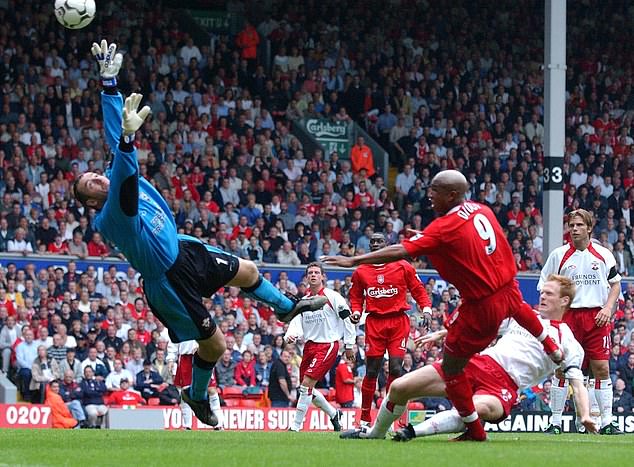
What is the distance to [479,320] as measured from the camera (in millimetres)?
10297

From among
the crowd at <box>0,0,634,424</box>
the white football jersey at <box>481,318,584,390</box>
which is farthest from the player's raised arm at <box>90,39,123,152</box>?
the crowd at <box>0,0,634,424</box>

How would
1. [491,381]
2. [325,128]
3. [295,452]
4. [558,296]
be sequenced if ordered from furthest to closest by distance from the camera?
[325,128] → [558,296] → [491,381] → [295,452]

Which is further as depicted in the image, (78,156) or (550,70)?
(78,156)

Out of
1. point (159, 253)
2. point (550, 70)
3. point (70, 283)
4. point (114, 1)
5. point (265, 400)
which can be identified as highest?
point (114, 1)

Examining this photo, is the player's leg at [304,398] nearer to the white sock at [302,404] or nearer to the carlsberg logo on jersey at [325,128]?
the white sock at [302,404]

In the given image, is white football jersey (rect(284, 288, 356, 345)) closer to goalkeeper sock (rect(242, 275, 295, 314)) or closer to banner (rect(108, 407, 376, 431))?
banner (rect(108, 407, 376, 431))

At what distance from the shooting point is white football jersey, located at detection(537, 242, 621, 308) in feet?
49.4

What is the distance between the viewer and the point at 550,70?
2228 centimetres

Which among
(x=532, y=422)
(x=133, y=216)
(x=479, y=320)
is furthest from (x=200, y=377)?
(x=532, y=422)

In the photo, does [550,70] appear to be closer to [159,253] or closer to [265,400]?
[265,400]

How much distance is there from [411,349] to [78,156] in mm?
7386

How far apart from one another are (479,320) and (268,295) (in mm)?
1989

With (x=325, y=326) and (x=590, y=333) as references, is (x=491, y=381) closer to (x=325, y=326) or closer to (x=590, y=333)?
(x=590, y=333)

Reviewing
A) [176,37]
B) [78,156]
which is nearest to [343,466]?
[78,156]
